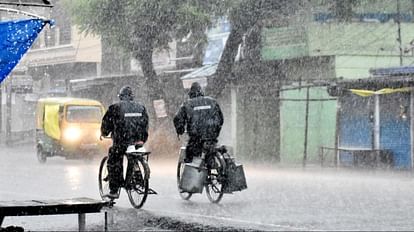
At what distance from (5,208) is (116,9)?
2208 cm

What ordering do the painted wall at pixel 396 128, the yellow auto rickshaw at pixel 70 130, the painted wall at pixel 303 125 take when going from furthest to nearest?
1. the yellow auto rickshaw at pixel 70 130
2. the painted wall at pixel 303 125
3. the painted wall at pixel 396 128

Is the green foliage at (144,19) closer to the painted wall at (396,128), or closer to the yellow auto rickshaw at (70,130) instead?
the yellow auto rickshaw at (70,130)

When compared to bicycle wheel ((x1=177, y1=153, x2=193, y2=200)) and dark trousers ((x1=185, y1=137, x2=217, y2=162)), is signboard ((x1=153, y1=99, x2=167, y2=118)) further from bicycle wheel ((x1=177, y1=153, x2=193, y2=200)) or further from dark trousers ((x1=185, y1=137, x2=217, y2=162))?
dark trousers ((x1=185, y1=137, x2=217, y2=162))

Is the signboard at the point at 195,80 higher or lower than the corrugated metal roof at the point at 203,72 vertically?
lower

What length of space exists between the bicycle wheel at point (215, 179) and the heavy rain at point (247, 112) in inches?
0.9

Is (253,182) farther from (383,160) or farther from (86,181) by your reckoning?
(383,160)

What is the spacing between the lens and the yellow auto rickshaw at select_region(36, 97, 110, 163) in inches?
1185

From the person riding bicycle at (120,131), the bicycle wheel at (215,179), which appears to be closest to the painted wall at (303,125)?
the bicycle wheel at (215,179)

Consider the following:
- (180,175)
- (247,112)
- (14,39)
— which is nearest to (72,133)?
(247,112)

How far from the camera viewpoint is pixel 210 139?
1347cm

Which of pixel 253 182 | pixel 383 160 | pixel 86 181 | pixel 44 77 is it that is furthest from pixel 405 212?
pixel 44 77

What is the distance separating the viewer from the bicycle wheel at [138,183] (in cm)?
1261

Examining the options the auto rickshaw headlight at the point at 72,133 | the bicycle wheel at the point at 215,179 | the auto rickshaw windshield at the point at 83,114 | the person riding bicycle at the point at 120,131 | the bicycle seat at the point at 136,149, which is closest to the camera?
the bicycle seat at the point at 136,149

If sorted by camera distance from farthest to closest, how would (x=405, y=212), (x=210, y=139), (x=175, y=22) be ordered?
(x=175, y=22), (x=210, y=139), (x=405, y=212)
